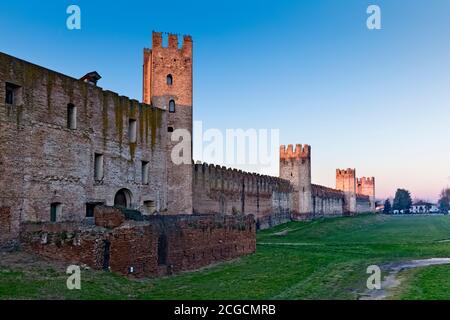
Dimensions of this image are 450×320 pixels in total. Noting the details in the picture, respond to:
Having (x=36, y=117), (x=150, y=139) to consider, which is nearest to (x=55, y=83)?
(x=36, y=117)

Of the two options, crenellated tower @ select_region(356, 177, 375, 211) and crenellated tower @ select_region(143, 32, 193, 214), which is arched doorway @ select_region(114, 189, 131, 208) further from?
crenellated tower @ select_region(356, 177, 375, 211)

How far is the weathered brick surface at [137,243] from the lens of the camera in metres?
17.3

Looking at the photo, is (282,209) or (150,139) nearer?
(150,139)

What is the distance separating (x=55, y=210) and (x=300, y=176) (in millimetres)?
44344

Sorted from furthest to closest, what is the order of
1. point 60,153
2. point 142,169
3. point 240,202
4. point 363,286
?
1. point 240,202
2. point 142,169
3. point 60,153
4. point 363,286

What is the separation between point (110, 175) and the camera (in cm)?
2741

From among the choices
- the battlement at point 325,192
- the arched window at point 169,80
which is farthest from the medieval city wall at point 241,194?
the battlement at point 325,192

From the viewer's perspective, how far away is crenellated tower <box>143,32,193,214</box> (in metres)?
33.0

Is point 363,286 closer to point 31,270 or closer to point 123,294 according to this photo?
point 123,294

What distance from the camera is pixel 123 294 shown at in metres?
14.9

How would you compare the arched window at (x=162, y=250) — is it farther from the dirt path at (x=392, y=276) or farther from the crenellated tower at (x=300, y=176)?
the crenellated tower at (x=300, y=176)

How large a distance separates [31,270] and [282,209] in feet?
146

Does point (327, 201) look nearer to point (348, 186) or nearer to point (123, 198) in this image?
point (348, 186)

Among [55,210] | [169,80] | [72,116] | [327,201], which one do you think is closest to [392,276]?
[55,210]
